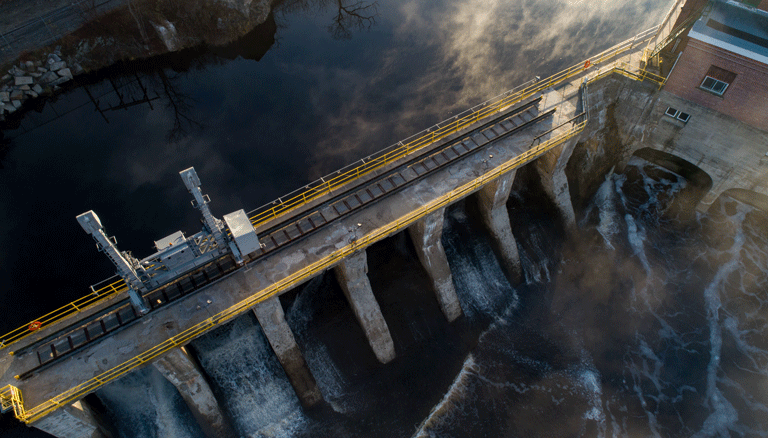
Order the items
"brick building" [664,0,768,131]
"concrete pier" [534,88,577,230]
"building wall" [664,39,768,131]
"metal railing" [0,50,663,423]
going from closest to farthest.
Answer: "metal railing" [0,50,663,423], "brick building" [664,0,768,131], "building wall" [664,39,768,131], "concrete pier" [534,88,577,230]

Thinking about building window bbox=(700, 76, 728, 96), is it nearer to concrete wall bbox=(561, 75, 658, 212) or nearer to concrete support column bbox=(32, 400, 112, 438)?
concrete wall bbox=(561, 75, 658, 212)

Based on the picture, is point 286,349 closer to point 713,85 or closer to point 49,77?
point 713,85

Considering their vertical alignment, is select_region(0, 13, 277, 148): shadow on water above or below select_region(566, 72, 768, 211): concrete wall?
above

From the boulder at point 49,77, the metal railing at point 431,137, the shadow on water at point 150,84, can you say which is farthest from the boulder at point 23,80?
the metal railing at point 431,137

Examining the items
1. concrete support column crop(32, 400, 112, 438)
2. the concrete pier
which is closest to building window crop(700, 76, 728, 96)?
the concrete pier

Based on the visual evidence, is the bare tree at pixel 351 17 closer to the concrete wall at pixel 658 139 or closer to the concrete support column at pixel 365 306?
the concrete wall at pixel 658 139
